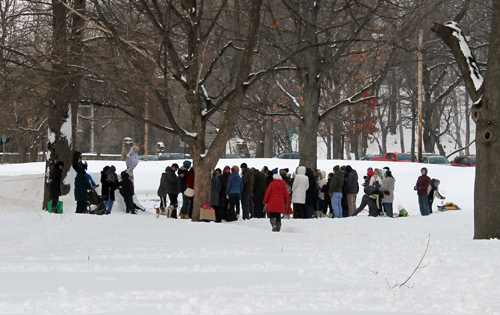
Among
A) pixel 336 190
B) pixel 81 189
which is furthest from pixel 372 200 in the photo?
pixel 81 189

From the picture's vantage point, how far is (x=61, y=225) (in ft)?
36.8

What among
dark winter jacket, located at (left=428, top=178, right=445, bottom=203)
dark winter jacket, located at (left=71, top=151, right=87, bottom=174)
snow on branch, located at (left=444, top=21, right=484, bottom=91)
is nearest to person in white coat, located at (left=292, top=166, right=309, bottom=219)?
dark winter jacket, located at (left=428, top=178, right=445, bottom=203)

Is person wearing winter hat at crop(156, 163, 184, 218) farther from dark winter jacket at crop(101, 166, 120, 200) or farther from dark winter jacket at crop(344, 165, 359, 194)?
dark winter jacket at crop(344, 165, 359, 194)

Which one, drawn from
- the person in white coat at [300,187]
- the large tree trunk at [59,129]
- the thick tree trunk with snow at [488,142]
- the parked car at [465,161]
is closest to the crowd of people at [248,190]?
the person in white coat at [300,187]

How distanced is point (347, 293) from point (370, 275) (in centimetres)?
102

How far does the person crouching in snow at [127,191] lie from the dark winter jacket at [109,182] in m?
0.32

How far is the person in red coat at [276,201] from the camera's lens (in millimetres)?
12805

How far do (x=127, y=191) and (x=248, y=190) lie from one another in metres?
3.51

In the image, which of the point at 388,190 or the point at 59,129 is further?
the point at 388,190

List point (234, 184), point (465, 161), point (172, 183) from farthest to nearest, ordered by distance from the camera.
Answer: point (465, 161) → point (172, 183) → point (234, 184)

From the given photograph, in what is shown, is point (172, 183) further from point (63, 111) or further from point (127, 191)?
point (63, 111)

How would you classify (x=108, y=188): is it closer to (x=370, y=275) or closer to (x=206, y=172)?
(x=206, y=172)

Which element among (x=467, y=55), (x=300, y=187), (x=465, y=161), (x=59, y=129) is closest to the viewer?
(x=467, y=55)

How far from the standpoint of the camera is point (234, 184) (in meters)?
16.3
